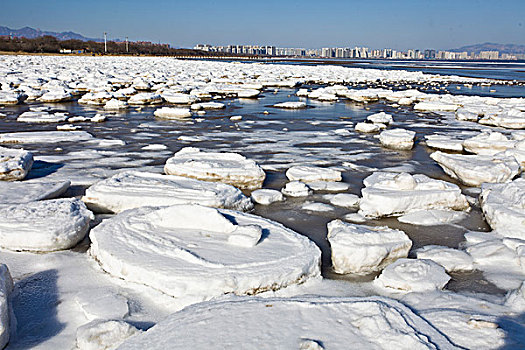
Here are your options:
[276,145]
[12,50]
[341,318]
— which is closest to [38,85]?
[276,145]

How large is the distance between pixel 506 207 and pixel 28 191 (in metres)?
5.14

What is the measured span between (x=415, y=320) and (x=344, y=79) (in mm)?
24923

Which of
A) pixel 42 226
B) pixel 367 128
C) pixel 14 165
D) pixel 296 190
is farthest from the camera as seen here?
pixel 367 128

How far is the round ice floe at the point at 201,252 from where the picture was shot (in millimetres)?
2900

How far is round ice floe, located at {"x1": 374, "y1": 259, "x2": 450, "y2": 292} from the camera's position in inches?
122

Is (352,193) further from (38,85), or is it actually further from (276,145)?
(38,85)

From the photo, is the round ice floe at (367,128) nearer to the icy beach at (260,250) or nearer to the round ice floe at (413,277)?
the icy beach at (260,250)

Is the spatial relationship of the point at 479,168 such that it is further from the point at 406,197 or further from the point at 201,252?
the point at 201,252

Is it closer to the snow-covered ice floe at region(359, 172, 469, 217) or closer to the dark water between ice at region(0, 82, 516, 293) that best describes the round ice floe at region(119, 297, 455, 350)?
the dark water between ice at region(0, 82, 516, 293)

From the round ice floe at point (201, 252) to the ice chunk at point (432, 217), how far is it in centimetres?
160

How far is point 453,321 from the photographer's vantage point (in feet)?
8.27

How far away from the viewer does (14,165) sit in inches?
212

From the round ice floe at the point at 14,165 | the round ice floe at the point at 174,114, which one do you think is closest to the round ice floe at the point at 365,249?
the round ice floe at the point at 14,165

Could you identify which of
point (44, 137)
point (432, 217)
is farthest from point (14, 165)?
point (432, 217)
